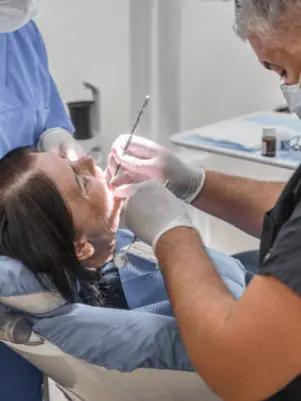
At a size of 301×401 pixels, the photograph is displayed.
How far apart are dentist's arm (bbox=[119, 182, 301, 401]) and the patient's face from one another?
15.1 inches

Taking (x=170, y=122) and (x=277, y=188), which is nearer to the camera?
(x=277, y=188)

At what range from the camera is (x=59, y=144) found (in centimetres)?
163

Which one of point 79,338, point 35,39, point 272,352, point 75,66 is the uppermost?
point 35,39

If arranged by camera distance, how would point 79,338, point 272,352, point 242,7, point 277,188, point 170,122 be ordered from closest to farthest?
point 272,352, point 242,7, point 79,338, point 277,188, point 170,122

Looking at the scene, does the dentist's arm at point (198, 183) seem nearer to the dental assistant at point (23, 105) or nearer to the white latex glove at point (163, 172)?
the white latex glove at point (163, 172)

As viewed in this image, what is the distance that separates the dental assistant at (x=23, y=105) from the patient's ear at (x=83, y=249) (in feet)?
0.85

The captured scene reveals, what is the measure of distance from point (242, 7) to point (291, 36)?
4.1 inches

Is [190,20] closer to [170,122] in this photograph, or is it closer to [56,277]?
[170,122]

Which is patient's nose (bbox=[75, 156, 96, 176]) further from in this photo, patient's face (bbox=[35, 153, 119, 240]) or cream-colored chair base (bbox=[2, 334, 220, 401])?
cream-colored chair base (bbox=[2, 334, 220, 401])

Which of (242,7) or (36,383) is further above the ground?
(242,7)

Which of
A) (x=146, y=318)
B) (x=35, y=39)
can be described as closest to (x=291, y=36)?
(x=146, y=318)

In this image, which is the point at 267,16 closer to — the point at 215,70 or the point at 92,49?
the point at 92,49

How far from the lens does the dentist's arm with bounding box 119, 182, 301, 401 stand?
0.91m

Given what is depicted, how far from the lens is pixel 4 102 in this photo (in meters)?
1.51
